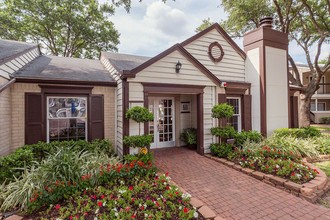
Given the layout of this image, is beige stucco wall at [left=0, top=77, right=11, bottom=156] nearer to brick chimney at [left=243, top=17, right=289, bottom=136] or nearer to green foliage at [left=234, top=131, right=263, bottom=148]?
green foliage at [left=234, top=131, right=263, bottom=148]

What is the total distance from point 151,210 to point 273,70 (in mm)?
8565

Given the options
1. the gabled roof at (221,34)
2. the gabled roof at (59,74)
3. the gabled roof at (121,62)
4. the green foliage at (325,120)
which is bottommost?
the green foliage at (325,120)

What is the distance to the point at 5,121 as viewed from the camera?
4.87 metres

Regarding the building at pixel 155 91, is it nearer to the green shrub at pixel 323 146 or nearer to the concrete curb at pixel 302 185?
the green shrub at pixel 323 146

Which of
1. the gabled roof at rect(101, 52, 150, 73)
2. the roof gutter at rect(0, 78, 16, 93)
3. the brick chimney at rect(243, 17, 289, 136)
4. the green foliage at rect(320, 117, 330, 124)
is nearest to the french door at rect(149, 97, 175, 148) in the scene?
the gabled roof at rect(101, 52, 150, 73)

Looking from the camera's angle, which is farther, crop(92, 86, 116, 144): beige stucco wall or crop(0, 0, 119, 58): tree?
crop(0, 0, 119, 58): tree

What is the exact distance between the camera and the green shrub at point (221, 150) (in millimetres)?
6383

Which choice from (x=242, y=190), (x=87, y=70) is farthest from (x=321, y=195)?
(x=87, y=70)

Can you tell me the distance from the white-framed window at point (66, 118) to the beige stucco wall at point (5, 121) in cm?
98

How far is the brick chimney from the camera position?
820 cm

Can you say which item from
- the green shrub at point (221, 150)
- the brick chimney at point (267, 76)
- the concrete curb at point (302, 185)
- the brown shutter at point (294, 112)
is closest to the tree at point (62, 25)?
the brick chimney at point (267, 76)

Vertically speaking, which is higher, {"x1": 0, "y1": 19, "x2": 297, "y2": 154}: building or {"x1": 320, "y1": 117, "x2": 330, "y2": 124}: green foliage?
{"x1": 0, "y1": 19, "x2": 297, "y2": 154}: building

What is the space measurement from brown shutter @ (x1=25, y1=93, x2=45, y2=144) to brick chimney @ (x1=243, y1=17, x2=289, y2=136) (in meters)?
8.87

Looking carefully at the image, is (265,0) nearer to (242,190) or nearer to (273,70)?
(273,70)
